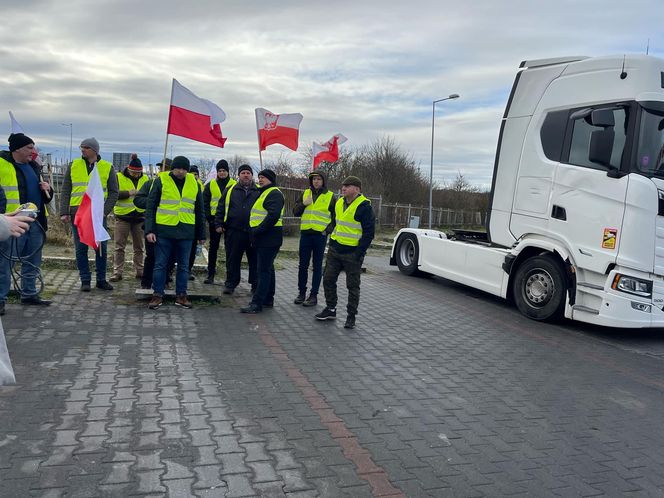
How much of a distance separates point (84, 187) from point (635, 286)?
7.39m

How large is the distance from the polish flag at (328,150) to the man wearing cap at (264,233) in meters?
7.80

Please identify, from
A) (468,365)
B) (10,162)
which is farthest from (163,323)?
(468,365)

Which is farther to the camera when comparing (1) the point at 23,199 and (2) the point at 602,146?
(2) the point at 602,146

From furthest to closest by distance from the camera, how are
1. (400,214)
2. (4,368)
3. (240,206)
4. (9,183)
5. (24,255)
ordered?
(400,214)
(240,206)
(24,255)
(9,183)
(4,368)

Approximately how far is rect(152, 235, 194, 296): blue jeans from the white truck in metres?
4.97

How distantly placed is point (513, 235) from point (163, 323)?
217 inches

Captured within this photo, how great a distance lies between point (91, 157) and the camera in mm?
7672

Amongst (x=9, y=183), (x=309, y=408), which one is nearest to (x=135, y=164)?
(x=9, y=183)

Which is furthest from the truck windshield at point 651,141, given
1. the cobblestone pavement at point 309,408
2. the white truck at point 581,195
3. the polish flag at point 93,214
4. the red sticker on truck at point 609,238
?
the polish flag at point 93,214

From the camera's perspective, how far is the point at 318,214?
796 cm

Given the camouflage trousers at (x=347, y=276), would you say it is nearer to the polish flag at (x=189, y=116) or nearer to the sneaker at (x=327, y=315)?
the sneaker at (x=327, y=315)

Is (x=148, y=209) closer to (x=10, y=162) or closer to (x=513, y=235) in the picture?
(x=10, y=162)

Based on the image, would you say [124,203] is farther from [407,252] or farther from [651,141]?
[651,141]

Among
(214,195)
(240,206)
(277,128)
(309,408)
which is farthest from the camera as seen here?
(277,128)
